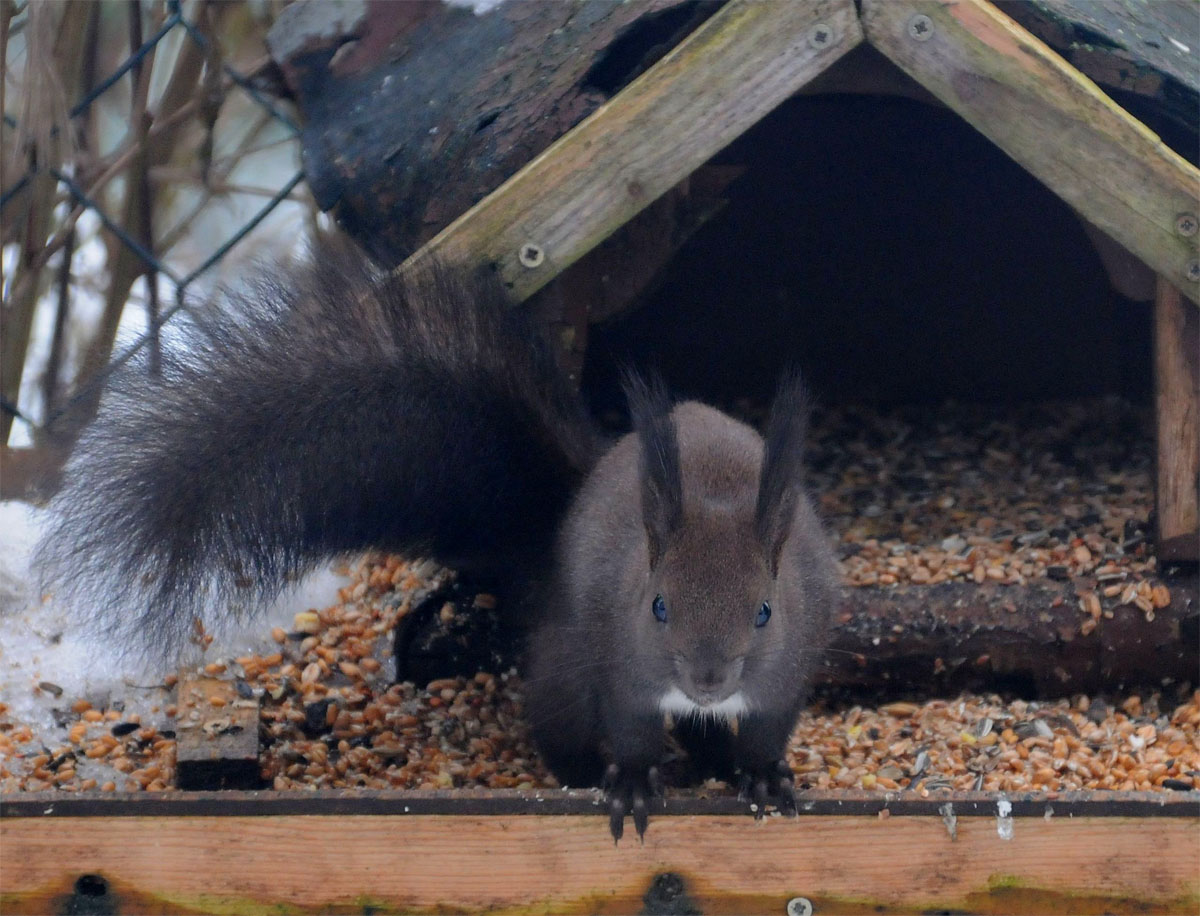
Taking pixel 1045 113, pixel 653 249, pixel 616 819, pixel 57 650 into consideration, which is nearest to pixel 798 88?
pixel 1045 113

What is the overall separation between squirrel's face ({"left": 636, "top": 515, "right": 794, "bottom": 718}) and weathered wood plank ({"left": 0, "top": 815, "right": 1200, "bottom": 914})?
8.4 inches

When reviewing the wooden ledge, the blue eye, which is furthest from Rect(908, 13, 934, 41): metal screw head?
the wooden ledge

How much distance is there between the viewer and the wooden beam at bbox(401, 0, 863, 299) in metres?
2.61

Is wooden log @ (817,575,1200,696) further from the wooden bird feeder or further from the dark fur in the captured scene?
the dark fur

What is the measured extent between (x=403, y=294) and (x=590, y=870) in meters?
1.04

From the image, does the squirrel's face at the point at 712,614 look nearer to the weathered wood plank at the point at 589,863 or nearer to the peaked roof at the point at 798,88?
the weathered wood plank at the point at 589,863

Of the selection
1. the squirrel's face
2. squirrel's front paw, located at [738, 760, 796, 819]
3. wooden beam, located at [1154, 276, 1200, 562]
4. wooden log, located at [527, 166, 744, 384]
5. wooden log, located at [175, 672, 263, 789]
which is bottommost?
squirrel's front paw, located at [738, 760, 796, 819]

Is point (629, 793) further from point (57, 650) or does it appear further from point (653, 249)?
point (57, 650)

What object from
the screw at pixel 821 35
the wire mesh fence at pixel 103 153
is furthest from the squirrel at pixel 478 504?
the wire mesh fence at pixel 103 153

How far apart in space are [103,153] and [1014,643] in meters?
3.17

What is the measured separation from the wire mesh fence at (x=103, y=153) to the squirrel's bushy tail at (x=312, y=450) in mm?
872

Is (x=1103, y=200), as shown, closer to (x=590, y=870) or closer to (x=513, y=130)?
(x=513, y=130)

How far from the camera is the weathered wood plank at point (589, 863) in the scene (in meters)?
2.17

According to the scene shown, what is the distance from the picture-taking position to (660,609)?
91.9 inches
